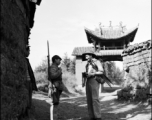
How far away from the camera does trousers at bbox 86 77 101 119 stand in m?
4.18

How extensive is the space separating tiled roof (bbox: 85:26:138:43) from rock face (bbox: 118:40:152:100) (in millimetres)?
9529

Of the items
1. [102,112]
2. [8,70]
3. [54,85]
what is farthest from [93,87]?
[102,112]

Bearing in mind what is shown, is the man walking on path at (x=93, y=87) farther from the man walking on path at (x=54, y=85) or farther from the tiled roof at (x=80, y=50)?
the tiled roof at (x=80, y=50)

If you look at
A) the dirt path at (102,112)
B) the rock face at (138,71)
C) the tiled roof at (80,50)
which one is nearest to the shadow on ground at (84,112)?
the dirt path at (102,112)

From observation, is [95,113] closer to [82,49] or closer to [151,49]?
[151,49]

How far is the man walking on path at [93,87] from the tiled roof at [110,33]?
1642 cm

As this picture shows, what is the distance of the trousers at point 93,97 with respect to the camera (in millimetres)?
4176

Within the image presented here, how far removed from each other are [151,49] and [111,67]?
2073 cm

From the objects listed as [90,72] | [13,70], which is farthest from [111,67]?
[13,70]

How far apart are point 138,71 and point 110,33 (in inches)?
490

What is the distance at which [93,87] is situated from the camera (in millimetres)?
4262

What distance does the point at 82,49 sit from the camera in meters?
23.2

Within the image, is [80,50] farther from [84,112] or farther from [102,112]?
[84,112]

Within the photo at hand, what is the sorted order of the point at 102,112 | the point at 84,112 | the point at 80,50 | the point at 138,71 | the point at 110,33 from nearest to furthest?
the point at 84,112, the point at 102,112, the point at 138,71, the point at 110,33, the point at 80,50
